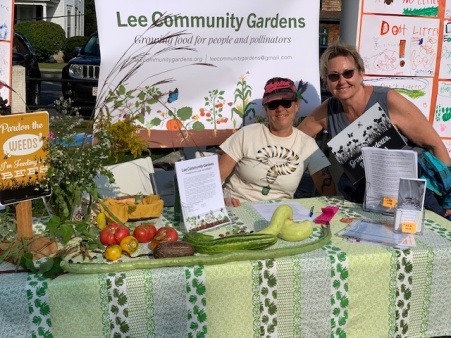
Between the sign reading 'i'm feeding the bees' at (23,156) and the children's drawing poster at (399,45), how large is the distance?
2.61m

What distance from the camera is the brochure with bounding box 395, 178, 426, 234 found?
8.31ft

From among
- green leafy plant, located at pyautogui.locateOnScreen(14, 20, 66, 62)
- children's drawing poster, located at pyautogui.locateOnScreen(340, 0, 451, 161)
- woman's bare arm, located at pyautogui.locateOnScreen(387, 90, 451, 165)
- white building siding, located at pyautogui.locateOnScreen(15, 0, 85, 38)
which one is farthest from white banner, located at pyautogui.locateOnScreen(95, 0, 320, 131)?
white building siding, located at pyautogui.locateOnScreen(15, 0, 85, 38)

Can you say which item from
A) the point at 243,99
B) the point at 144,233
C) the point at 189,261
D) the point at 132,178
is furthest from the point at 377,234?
the point at 243,99

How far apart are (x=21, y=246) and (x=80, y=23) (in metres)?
37.9

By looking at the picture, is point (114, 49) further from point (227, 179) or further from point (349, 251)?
point (349, 251)

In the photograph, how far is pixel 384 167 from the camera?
2775mm

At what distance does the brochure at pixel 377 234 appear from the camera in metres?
2.43

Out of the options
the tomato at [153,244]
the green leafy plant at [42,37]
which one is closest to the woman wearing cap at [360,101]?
the tomato at [153,244]

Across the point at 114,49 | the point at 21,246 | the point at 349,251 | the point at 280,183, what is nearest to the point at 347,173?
the point at 280,183

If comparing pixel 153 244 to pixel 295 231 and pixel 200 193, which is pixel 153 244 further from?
pixel 295 231

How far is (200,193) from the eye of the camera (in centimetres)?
251

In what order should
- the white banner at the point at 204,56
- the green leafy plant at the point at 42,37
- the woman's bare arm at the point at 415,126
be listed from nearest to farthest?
the woman's bare arm at the point at 415,126 < the white banner at the point at 204,56 < the green leafy plant at the point at 42,37

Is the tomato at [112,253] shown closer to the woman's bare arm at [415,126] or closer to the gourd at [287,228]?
the gourd at [287,228]

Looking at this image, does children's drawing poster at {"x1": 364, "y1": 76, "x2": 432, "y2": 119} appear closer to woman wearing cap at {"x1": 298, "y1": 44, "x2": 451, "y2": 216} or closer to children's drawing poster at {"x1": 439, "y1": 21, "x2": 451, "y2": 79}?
children's drawing poster at {"x1": 439, "y1": 21, "x2": 451, "y2": 79}
